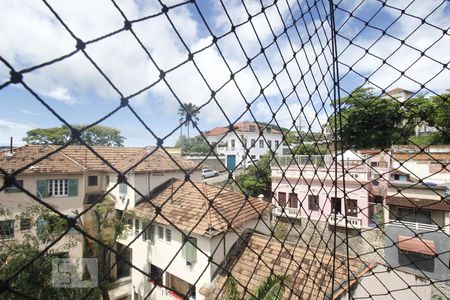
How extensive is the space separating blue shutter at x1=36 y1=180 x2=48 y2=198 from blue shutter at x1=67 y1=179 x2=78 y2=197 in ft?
1.39

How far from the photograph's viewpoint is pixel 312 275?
114 inches

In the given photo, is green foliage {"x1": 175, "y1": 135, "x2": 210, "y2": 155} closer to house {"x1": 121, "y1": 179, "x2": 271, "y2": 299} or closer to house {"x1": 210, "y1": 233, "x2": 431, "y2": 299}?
house {"x1": 121, "y1": 179, "x2": 271, "y2": 299}

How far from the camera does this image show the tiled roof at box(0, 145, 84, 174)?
5165mm

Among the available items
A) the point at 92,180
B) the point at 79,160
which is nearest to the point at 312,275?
the point at 92,180

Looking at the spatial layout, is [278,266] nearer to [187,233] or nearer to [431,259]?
[187,233]

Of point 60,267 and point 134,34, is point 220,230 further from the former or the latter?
point 134,34

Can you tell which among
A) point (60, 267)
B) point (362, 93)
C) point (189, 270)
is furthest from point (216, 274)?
point (362, 93)

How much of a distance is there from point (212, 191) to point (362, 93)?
745cm

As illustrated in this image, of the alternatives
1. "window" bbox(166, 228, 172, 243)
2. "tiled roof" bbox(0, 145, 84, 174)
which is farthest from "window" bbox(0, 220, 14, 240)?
→ "window" bbox(166, 228, 172, 243)

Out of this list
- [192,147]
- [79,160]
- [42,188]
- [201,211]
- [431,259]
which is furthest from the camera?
[192,147]

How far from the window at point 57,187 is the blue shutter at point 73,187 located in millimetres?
76

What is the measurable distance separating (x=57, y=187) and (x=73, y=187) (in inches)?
12.2

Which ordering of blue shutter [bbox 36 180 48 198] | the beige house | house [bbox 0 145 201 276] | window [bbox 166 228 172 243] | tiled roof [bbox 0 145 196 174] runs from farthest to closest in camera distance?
1. blue shutter [bbox 36 180 48 198]
2. tiled roof [bbox 0 145 196 174]
3. house [bbox 0 145 201 276]
4. the beige house
5. window [bbox 166 228 172 243]

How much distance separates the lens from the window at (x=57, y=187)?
5.53 metres
